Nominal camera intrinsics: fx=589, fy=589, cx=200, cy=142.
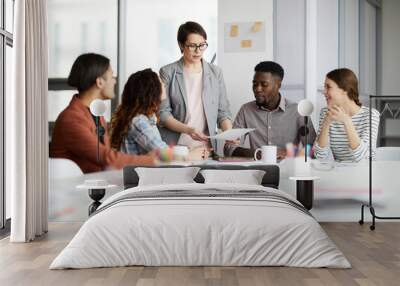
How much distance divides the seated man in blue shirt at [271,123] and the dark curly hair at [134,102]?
1.02 m

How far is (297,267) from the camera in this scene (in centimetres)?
446

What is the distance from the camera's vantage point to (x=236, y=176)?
661 centimetres

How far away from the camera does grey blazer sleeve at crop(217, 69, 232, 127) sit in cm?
709

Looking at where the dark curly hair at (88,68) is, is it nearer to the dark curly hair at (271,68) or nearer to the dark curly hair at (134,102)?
the dark curly hair at (134,102)

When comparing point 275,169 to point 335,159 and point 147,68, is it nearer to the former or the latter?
point 335,159

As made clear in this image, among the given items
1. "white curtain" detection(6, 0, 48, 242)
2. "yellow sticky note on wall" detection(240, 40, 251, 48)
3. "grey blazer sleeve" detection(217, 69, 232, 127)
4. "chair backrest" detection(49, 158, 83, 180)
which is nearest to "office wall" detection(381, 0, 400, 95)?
"yellow sticky note on wall" detection(240, 40, 251, 48)

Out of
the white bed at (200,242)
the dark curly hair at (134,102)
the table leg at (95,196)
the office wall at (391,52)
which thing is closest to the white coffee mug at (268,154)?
the dark curly hair at (134,102)

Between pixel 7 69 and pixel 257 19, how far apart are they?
2.98m

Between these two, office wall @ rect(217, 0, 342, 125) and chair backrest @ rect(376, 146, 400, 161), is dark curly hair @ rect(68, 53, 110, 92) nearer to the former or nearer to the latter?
office wall @ rect(217, 0, 342, 125)

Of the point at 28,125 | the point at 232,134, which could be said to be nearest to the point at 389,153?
the point at 232,134

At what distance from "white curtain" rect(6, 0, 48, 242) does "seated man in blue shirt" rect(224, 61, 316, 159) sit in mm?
2196

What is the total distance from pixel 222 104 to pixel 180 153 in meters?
0.78

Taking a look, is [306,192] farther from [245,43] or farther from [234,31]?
[234,31]

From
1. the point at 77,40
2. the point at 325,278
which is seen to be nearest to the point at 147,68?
the point at 77,40
